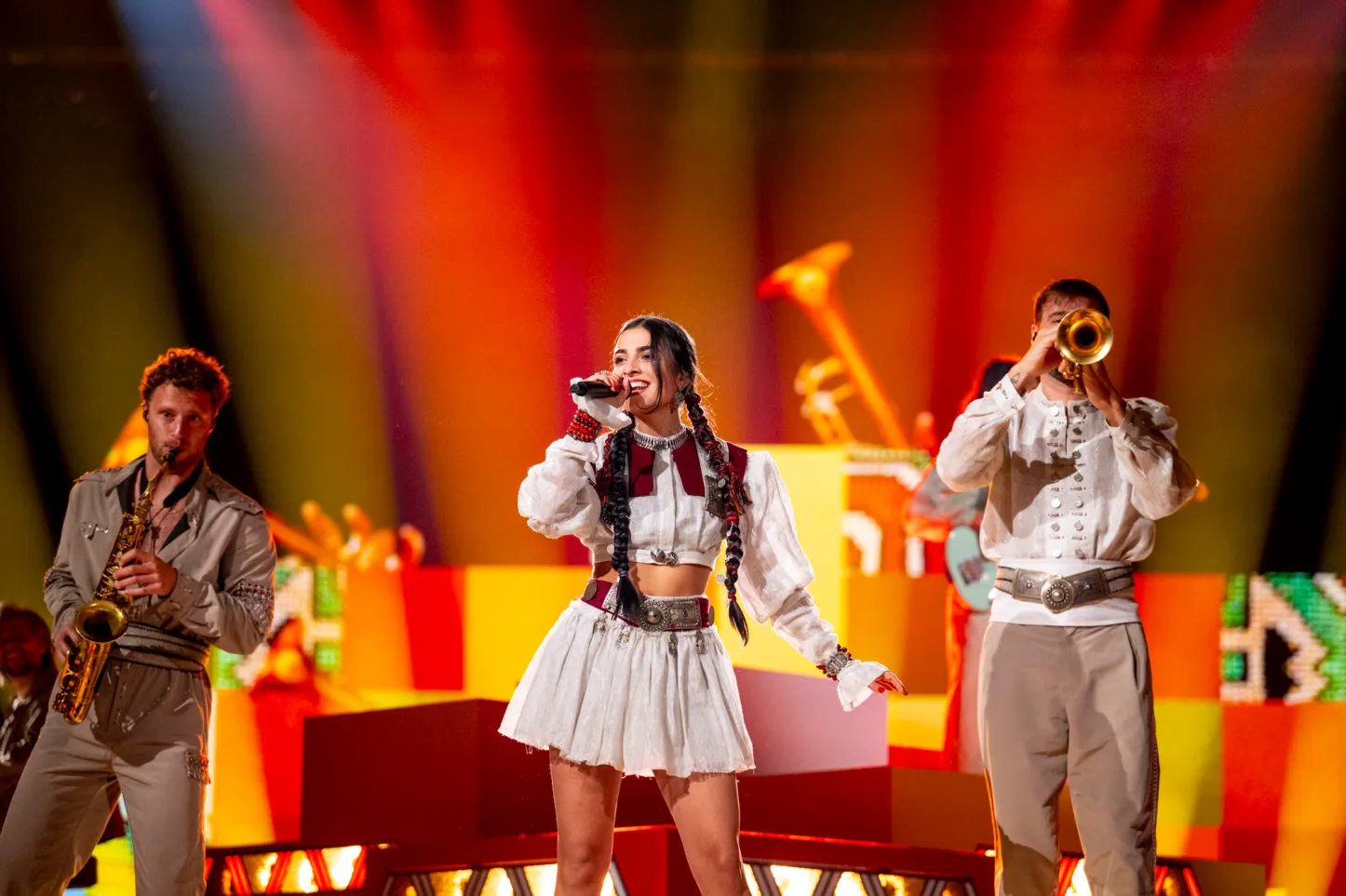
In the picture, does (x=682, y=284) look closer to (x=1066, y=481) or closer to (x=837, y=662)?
(x=1066, y=481)

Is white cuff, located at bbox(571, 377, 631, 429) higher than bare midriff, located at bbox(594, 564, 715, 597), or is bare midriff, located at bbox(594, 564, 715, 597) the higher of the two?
white cuff, located at bbox(571, 377, 631, 429)

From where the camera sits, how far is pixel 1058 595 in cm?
317

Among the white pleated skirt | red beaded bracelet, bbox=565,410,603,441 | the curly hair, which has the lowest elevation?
the white pleated skirt

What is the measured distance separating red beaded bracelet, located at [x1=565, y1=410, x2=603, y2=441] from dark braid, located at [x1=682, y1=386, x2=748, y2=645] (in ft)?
1.05

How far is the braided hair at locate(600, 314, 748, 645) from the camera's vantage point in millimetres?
3012

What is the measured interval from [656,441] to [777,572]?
43 centimetres

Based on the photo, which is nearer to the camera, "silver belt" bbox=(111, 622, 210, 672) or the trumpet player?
the trumpet player

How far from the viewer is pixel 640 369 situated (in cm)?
311

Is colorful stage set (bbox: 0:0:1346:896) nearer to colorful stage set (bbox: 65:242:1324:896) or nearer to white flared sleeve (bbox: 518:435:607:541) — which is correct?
colorful stage set (bbox: 65:242:1324:896)

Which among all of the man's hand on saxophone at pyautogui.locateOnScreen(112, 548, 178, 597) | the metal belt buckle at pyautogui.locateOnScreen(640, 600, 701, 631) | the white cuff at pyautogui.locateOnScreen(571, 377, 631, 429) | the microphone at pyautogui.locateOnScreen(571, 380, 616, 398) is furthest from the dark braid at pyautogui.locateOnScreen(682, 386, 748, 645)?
the man's hand on saxophone at pyautogui.locateOnScreen(112, 548, 178, 597)

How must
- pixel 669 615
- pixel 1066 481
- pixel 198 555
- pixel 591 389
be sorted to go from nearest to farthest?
pixel 591 389, pixel 669 615, pixel 1066 481, pixel 198 555

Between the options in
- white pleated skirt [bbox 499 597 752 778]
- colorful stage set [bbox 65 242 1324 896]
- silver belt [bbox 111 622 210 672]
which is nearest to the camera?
white pleated skirt [bbox 499 597 752 778]

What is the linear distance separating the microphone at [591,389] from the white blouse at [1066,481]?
0.88 m

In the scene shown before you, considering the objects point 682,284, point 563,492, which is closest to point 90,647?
point 563,492
